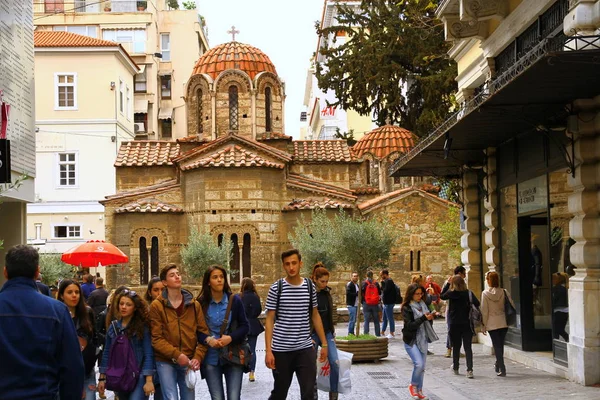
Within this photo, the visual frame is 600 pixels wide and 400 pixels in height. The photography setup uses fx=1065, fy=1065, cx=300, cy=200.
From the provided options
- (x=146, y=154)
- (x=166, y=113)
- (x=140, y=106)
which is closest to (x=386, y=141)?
(x=146, y=154)

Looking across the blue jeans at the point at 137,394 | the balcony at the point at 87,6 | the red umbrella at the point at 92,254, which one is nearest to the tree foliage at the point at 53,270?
the red umbrella at the point at 92,254

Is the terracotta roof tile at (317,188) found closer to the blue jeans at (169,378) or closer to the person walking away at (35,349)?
the blue jeans at (169,378)

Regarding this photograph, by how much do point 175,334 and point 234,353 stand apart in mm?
634

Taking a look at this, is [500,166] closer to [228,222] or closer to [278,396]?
[278,396]

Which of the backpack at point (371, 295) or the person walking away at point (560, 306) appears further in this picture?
the backpack at point (371, 295)

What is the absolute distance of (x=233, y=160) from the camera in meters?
40.5

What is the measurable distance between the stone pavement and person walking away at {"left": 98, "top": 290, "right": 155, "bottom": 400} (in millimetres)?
4550

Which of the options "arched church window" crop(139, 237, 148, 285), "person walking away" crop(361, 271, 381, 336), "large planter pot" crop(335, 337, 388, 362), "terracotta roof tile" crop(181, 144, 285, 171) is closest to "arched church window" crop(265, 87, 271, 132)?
"terracotta roof tile" crop(181, 144, 285, 171)

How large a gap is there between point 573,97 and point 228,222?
27665 mm

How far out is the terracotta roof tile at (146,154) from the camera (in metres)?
45.4

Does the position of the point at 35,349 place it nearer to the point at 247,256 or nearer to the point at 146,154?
the point at 247,256

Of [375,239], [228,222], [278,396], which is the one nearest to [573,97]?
[278,396]

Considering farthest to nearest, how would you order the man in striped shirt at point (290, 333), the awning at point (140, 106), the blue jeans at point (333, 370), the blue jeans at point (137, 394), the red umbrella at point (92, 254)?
the awning at point (140, 106) → the red umbrella at point (92, 254) → the blue jeans at point (333, 370) → the man in striped shirt at point (290, 333) → the blue jeans at point (137, 394)

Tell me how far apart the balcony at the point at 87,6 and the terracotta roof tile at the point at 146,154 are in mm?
18473
